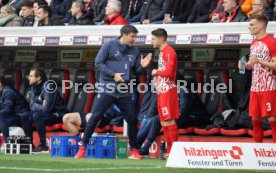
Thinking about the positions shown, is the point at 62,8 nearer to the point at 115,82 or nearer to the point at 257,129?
the point at 115,82

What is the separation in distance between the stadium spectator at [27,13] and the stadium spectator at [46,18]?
467 mm

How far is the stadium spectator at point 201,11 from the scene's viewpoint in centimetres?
1698

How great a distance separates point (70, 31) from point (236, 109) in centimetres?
323

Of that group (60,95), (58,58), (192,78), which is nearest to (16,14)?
(58,58)

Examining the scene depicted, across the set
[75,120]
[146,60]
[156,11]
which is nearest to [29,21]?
[156,11]

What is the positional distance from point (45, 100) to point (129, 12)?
7.79 feet

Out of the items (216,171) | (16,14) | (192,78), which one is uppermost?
(16,14)

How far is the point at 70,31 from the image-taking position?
57.3 feet

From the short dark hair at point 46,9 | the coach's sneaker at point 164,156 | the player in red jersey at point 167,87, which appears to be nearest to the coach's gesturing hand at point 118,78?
the player in red jersey at point 167,87

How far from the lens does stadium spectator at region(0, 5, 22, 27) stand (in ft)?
63.4

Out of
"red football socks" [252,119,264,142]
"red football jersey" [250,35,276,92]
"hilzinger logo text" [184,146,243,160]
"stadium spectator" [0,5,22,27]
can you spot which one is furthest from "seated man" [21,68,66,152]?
"hilzinger logo text" [184,146,243,160]

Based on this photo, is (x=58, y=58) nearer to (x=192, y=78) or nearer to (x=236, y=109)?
(x=192, y=78)

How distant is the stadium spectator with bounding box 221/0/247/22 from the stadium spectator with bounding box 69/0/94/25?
117 inches

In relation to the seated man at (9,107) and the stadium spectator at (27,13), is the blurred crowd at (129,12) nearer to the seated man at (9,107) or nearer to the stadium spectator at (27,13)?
the stadium spectator at (27,13)
